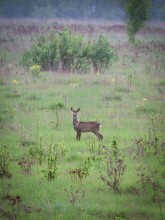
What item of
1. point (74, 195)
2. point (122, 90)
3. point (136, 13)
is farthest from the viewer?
point (136, 13)

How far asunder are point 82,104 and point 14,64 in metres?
8.11

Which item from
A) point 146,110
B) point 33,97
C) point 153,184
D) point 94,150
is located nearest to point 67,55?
point 33,97

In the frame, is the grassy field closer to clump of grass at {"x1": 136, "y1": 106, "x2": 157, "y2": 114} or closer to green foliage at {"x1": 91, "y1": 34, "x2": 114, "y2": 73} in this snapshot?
clump of grass at {"x1": 136, "y1": 106, "x2": 157, "y2": 114}

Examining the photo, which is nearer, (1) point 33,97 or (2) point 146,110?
(2) point 146,110

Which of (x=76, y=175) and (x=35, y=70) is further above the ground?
(x=35, y=70)

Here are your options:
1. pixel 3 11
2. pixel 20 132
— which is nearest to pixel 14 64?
pixel 20 132

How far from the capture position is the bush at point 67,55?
22344 millimetres

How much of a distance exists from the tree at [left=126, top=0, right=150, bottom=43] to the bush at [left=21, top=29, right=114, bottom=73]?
10735 mm

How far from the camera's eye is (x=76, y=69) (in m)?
21.9

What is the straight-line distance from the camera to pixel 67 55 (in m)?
22.7

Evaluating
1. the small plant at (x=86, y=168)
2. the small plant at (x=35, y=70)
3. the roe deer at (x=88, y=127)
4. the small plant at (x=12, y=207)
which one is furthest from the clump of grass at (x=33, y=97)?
the small plant at (x=12, y=207)

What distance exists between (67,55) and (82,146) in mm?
11509

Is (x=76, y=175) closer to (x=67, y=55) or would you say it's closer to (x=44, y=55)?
(x=44, y=55)

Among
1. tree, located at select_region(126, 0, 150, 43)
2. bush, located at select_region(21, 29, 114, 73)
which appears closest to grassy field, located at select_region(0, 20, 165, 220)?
bush, located at select_region(21, 29, 114, 73)
